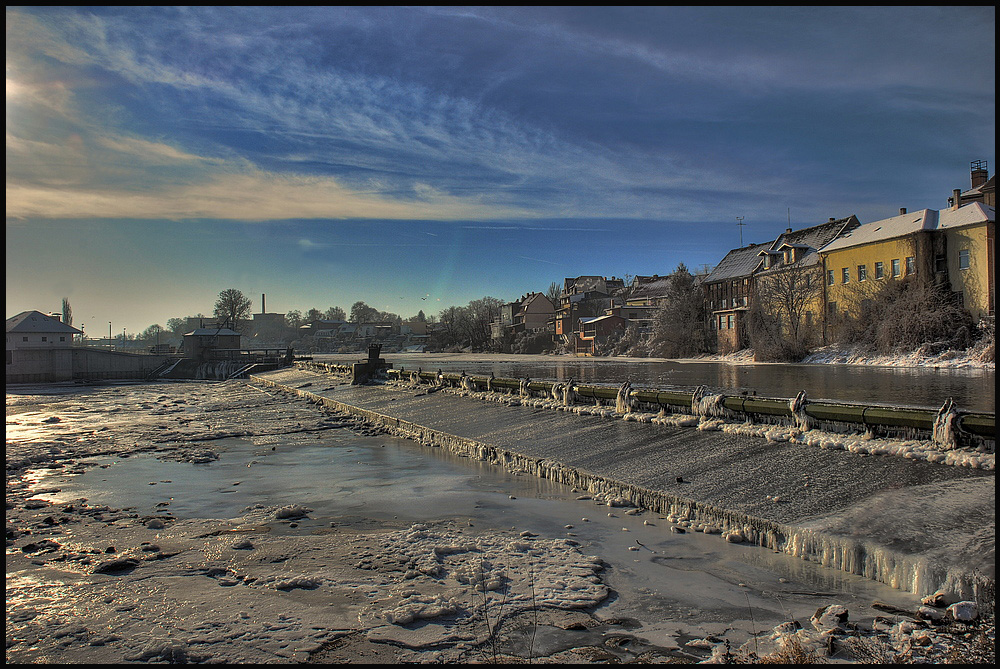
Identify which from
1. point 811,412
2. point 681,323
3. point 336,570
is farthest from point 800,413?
point 681,323

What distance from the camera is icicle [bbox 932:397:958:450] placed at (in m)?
8.45

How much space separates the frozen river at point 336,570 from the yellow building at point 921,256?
136ft

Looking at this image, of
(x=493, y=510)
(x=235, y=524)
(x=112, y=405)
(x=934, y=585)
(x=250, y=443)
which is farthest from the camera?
(x=112, y=405)

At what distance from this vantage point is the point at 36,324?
64.6 meters

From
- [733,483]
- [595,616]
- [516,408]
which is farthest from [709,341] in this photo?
[595,616]

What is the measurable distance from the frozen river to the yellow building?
4156cm

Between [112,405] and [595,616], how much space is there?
34442 millimetres

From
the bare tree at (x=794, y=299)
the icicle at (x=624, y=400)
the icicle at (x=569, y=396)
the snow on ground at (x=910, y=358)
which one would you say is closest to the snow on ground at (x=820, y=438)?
the icicle at (x=624, y=400)

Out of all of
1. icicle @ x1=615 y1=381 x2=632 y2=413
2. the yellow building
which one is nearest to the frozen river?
icicle @ x1=615 y1=381 x2=632 y2=413

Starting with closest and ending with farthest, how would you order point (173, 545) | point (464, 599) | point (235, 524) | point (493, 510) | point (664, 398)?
point (464, 599) < point (173, 545) < point (235, 524) < point (493, 510) < point (664, 398)

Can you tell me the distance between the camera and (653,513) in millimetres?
8906

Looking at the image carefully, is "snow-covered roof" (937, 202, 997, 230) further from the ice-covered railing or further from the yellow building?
the ice-covered railing

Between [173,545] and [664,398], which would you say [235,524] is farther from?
[664,398]

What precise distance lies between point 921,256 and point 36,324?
82.5 m
